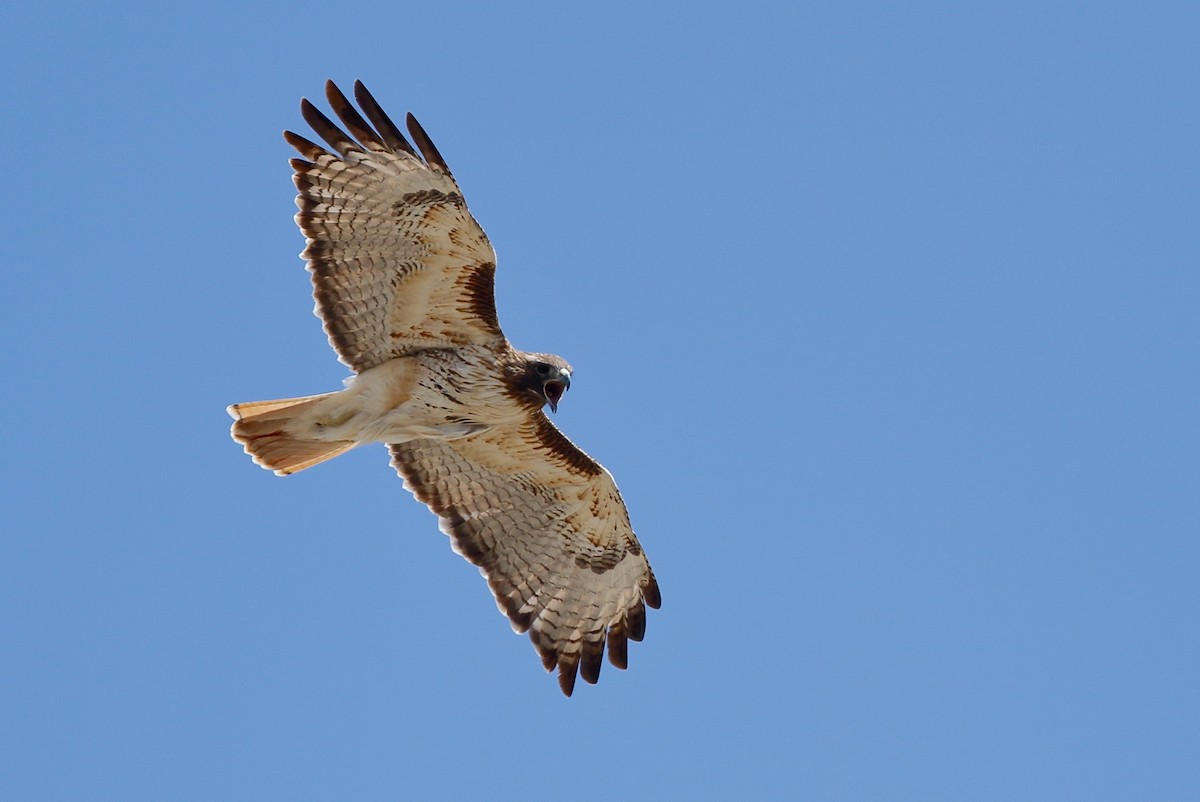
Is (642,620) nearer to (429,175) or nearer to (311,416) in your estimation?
(311,416)

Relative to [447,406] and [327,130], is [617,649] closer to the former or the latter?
[447,406]

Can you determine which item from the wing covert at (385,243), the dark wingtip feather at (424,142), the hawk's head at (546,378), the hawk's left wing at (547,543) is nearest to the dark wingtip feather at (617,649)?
the hawk's left wing at (547,543)

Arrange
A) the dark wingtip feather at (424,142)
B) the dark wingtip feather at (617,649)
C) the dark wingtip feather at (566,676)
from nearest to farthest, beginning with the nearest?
1. the dark wingtip feather at (424,142)
2. the dark wingtip feather at (566,676)
3. the dark wingtip feather at (617,649)

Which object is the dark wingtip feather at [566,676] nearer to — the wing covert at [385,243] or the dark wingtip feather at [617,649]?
the dark wingtip feather at [617,649]

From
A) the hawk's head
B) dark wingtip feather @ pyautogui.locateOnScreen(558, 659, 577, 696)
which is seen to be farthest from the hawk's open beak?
dark wingtip feather @ pyautogui.locateOnScreen(558, 659, 577, 696)

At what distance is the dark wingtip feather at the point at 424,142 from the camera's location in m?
9.66

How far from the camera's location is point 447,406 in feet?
34.0

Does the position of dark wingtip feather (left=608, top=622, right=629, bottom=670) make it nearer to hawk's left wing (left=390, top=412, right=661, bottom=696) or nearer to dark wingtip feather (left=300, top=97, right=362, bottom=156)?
hawk's left wing (left=390, top=412, right=661, bottom=696)

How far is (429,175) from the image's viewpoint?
9.73 meters

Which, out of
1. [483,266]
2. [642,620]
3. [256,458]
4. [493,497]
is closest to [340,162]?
[483,266]

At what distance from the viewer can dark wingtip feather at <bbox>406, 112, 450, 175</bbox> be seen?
9656mm

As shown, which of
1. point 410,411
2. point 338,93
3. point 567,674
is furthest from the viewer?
point 567,674

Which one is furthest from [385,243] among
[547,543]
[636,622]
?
[636,622]

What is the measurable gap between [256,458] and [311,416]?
460 mm
